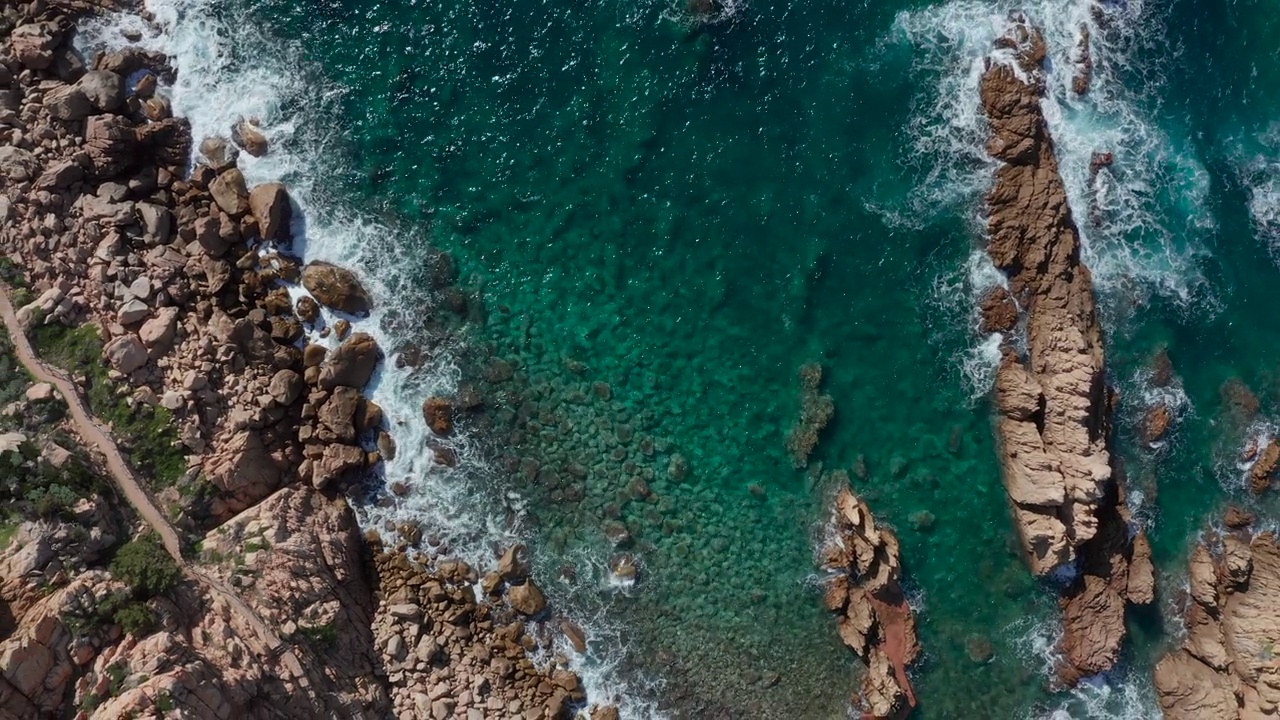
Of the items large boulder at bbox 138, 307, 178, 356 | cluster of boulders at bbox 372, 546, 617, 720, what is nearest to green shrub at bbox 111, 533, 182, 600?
large boulder at bbox 138, 307, 178, 356

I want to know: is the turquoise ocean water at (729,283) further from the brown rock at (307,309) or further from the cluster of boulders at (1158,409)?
the brown rock at (307,309)

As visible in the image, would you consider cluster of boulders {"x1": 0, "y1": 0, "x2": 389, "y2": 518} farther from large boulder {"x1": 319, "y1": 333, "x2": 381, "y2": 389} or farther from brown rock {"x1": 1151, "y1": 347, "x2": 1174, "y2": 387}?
brown rock {"x1": 1151, "y1": 347, "x2": 1174, "y2": 387}

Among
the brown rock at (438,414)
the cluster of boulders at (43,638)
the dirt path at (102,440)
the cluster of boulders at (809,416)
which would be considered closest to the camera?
the cluster of boulders at (43,638)

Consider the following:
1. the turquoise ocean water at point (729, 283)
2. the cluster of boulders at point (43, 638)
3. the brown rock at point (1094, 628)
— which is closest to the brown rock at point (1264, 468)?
the turquoise ocean water at point (729, 283)

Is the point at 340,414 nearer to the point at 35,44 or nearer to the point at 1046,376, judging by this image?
the point at 35,44

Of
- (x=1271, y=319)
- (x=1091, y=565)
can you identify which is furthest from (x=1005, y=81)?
(x=1091, y=565)

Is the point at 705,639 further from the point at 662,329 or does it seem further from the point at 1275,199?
the point at 1275,199
